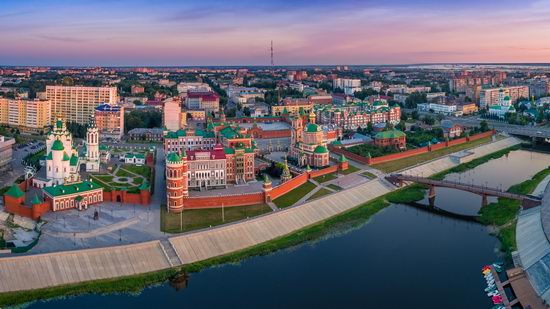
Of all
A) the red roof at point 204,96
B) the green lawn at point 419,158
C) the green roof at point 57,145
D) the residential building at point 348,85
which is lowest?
the green lawn at point 419,158

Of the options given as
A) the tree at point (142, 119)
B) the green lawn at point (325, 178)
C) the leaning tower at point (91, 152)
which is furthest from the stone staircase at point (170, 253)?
the tree at point (142, 119)

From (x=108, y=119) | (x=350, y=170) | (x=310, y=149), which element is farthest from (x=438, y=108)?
(x=108, y=119)

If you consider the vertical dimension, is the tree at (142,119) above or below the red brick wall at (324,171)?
above

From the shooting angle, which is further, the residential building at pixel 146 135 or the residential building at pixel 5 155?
the residential building at pixel 146 135

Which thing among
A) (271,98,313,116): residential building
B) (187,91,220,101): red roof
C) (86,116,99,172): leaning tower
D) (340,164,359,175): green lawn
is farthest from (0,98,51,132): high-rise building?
(340,164,359,175): green lawn

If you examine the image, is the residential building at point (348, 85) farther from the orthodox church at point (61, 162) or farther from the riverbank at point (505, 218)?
the orthodox church at point (61, 162)

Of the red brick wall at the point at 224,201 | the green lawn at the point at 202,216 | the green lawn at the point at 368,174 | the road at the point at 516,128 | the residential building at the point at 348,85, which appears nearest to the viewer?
the green lawn at the point at 202,216
